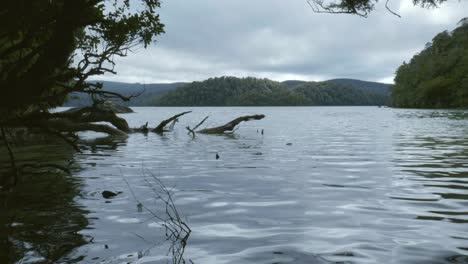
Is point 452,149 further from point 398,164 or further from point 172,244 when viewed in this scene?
point 172,244

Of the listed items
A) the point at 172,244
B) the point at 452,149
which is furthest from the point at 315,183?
the point at 452,149

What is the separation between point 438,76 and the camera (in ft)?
411

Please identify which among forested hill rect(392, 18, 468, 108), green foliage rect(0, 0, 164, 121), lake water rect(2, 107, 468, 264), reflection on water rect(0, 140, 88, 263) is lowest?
reflection on water rect(0, 140, 88, 263)

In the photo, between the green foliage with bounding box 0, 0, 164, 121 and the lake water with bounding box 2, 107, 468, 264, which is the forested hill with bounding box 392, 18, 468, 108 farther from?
the green foliage with bounding box 0, 0, 164, 121

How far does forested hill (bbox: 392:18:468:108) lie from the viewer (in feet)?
374

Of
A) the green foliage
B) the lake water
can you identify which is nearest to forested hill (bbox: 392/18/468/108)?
the lake water

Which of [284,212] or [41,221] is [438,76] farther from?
[41,221]

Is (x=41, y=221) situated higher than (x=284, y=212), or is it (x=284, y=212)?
(x=284, y=212)

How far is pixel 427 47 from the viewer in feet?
517

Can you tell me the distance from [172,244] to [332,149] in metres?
16.7

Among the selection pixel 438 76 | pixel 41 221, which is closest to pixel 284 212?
A: pixel 41 221

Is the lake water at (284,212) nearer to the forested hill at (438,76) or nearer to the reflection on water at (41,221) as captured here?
the reflection on water at (41,221)

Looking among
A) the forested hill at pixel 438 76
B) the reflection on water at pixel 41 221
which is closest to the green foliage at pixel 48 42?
the reflection on water at pixel 41 221

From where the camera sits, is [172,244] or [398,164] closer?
[172,244]
